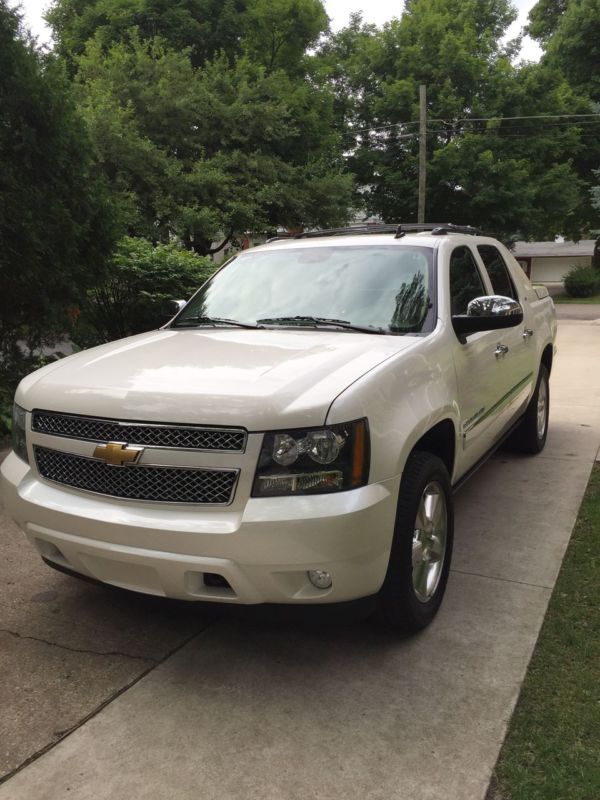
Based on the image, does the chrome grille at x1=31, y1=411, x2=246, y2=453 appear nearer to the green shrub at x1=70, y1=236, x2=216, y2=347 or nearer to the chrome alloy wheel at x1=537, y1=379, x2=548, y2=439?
the chrome alloy wheel at x1=537, y1=379, x2=548, y2=439

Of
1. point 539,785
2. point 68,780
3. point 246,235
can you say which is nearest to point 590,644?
point 539,785

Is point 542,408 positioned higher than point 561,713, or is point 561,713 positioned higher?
point 542,408

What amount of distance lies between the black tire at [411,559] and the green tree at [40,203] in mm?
4573

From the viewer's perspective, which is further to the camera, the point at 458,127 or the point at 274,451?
the point at 458,127

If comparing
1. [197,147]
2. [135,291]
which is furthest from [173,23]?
[135,291]

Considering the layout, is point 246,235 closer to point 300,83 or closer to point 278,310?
point 300,83

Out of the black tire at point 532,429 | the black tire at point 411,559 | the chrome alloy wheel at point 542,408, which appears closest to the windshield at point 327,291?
the black tire at point 411,559

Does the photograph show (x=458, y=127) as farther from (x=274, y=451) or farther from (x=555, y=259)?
(x=555, y=259)

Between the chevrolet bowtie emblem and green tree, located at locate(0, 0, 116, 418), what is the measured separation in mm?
4056

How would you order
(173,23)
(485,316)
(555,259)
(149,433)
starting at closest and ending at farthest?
1. (149,433)
2. (485,316)
3. (173,23)
4. (555,259)

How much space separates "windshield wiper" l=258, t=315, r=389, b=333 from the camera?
3.56 meters

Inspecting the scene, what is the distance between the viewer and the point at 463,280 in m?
4.21

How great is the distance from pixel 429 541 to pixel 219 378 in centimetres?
126

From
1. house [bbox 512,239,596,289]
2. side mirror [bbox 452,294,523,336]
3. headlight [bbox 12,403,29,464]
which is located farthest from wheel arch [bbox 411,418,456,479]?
house [bbox 512,239,596,289]
